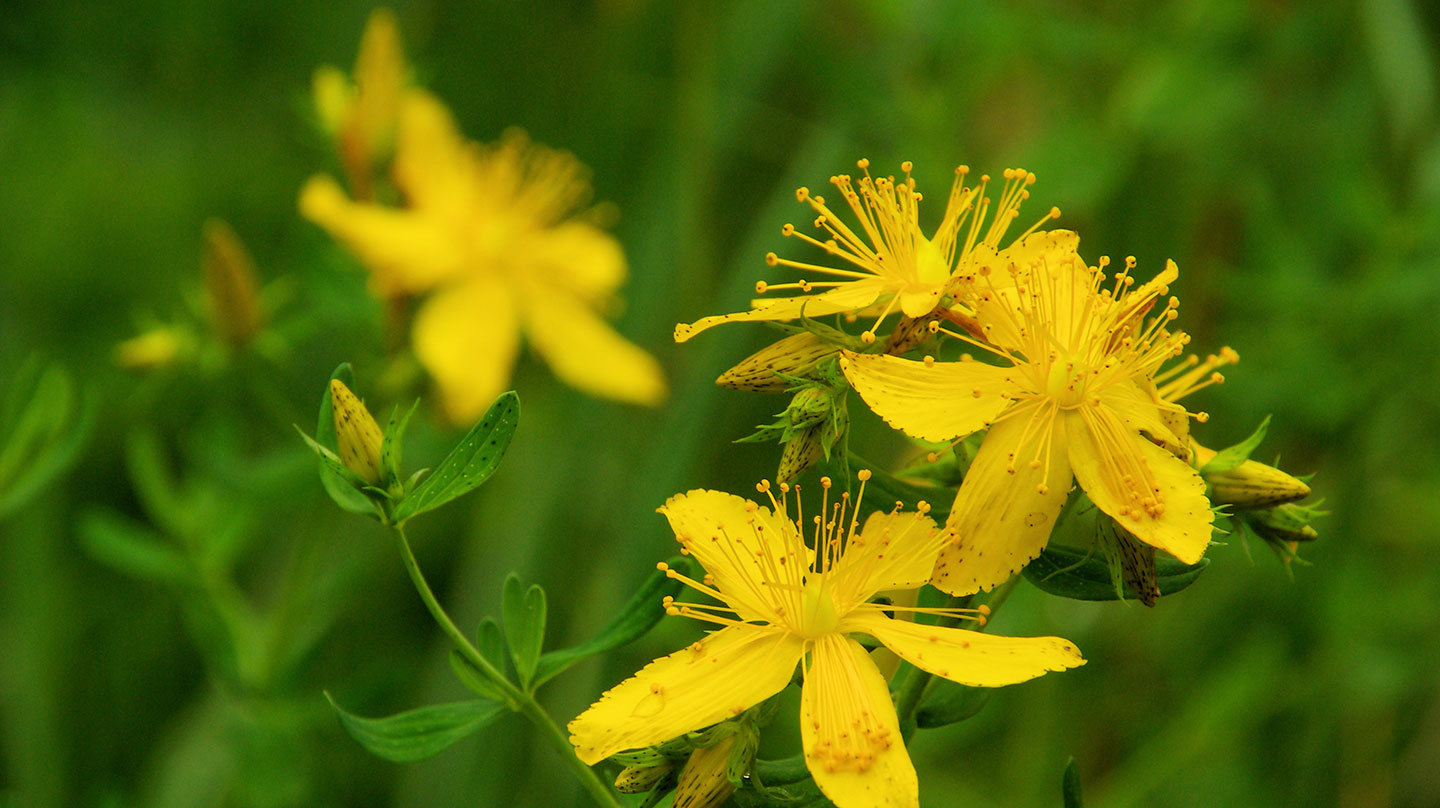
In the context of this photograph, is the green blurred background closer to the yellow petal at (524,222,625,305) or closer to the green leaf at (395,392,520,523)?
the yellow petal at (524,222,625,305)

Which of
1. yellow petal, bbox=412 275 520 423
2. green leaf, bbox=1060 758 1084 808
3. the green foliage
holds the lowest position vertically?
the green foliage

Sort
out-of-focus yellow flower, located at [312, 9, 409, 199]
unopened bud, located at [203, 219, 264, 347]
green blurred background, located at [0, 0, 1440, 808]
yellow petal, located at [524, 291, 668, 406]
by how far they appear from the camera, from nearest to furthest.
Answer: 1. unopened bud, located at [203, 219, 264, 347]
2. out-of-focus yellow flower, located at [312, 9, 409, 199]
3. green blurred background, located at [0, 0, 1440, 808]
4. yellow petal, located at [524, 291, 668, 406]

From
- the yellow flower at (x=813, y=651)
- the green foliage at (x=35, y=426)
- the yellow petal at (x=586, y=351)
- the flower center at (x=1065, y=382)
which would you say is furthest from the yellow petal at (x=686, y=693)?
the yellow petal at (x=586, y=351)

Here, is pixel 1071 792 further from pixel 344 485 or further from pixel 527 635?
pixel 344 485

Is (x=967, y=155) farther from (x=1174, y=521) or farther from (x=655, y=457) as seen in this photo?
(x=1174, y=521)

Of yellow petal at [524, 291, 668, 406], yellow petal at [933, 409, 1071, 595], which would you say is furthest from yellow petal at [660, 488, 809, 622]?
yellow petal at [524, 291, 668, 406]

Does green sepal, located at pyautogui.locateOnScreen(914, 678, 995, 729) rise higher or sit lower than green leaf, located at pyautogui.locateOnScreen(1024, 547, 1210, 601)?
lower
